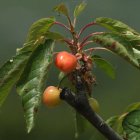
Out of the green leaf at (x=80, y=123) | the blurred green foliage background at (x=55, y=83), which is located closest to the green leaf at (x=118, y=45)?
the green leaf at (x=80, y=123)

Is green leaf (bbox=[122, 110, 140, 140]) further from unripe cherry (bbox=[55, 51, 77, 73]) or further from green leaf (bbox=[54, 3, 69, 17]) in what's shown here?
green leaf (bbox=[54, 3, 69, 17])

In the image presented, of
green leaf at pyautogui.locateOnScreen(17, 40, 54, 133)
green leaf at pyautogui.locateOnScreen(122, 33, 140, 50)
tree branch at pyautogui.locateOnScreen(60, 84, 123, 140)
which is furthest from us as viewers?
green leaf at pyautogui.locateOnScreen(122, 33, 140, 50)

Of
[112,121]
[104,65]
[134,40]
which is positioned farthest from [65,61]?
[112,121]

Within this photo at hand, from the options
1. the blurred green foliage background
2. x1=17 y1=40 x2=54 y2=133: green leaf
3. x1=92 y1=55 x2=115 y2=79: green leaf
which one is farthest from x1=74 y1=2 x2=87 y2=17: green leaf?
the blurred green foliage background

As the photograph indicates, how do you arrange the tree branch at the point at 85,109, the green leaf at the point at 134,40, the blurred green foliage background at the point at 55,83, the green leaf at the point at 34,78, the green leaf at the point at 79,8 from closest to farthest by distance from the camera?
the tree branch at the point at 85,109 < the green leaf at the point at 34,78 < the green leaf at the point at 134,40 < the green leaf at the point at 79,8 < the blurred green foliage background at the point at 55,83

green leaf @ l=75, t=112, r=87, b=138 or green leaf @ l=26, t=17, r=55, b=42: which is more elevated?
green leaf @ l=26, t=17, r=55, b=42

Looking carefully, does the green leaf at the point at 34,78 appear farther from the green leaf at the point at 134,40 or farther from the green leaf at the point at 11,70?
the green leaf at the point at 134,40
